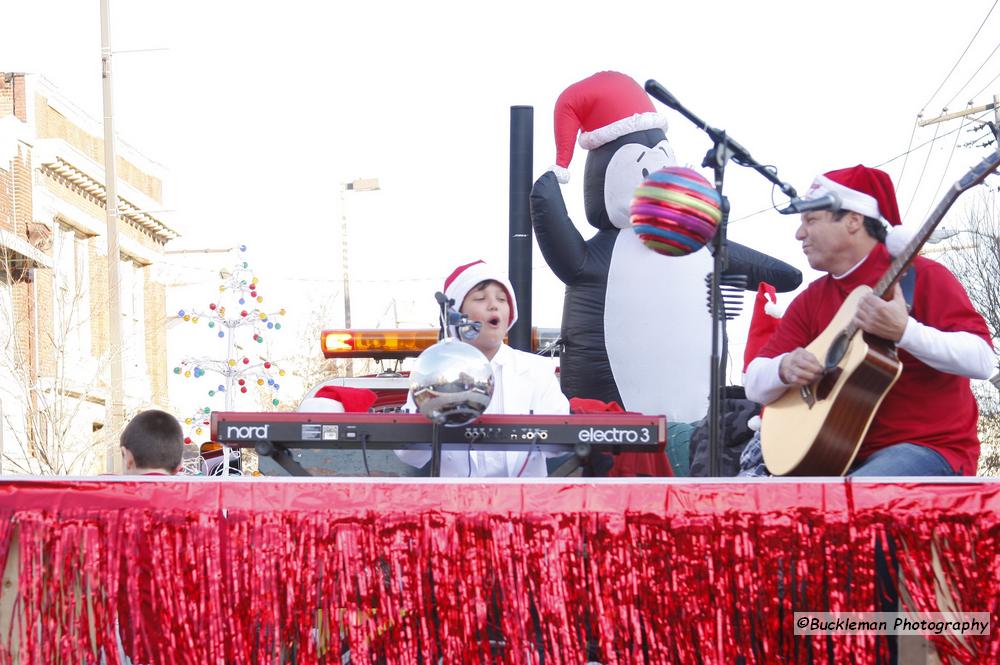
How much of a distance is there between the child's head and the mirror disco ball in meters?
1.28

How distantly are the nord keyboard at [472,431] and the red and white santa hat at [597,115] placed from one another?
3923 millimetres

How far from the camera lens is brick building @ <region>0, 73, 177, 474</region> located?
17938 mm

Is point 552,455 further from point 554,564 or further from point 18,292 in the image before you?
point 18,292

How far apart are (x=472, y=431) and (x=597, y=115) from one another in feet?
13.9

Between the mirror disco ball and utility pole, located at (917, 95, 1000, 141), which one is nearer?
the mirror disco ball

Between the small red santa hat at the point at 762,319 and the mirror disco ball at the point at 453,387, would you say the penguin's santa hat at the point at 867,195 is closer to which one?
the mirror disco ball at the point at 453,387

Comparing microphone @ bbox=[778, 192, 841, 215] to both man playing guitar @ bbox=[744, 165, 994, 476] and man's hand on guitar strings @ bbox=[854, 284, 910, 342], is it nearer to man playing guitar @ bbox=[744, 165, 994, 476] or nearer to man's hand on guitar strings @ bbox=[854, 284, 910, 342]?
man playing guitar @ bbox=[744, 165, 994, 476]

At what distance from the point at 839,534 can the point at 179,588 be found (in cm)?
154

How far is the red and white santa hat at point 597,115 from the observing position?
274 inches

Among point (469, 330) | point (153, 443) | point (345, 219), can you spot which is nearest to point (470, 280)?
point (469, 330)

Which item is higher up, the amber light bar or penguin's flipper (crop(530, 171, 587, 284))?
penguin's flipper (crop(530, 171, 587, 284))

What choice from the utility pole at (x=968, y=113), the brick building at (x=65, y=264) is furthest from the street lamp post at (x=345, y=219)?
the utility pole at (x=968, y=113)

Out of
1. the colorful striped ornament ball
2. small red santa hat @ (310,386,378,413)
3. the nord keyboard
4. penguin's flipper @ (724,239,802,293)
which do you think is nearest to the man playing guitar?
the colorful striped ornament ball

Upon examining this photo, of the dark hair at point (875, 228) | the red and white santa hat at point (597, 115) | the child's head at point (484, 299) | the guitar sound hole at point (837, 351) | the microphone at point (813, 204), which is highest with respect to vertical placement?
the red and white santa hat at point (597, 115)
